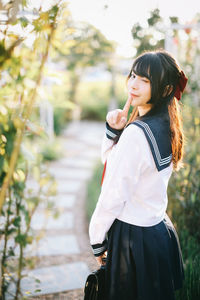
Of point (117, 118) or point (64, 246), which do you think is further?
point (64, 246)

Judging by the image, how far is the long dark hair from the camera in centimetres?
121

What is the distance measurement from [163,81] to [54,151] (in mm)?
5134

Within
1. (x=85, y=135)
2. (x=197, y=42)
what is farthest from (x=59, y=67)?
(x=197, y=42)

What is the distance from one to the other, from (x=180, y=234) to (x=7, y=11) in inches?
79.5

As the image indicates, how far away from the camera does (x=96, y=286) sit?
4.28ft

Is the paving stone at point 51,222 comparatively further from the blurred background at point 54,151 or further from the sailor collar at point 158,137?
the sailor collar at point 158,137

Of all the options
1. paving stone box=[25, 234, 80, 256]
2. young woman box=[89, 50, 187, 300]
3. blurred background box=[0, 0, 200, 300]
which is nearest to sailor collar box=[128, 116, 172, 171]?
young woman box=[89, 50, 187, 300]

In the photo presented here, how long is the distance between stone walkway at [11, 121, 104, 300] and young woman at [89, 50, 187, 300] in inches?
24.0

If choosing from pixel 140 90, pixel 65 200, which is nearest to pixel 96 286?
pixel 140 90

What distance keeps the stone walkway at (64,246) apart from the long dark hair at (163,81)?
3.52 ft

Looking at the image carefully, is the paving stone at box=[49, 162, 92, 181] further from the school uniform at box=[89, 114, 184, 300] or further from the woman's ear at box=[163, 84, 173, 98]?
the woman's ear at box=[163, 84, 173, 98]

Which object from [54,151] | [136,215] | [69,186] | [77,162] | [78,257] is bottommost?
[78,257]

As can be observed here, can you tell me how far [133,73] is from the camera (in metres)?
1.28

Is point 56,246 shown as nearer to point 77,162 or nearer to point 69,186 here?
point 69,186
